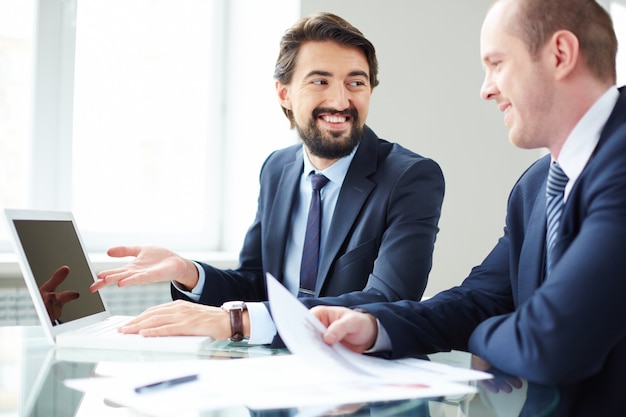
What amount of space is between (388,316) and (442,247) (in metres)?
2.85

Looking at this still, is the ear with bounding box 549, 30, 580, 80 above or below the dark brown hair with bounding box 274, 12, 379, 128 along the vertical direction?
below

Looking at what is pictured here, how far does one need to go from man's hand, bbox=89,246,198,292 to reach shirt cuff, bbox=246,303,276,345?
15.5 inches

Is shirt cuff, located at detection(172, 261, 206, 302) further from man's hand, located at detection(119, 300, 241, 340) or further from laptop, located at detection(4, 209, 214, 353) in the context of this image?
man's hand, located at detection(119, 300, 241, 340)

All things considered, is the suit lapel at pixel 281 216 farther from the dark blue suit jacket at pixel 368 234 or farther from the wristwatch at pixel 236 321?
the wristwatch at pixel 236 321

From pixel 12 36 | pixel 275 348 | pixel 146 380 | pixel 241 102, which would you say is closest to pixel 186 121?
pixel 241 102

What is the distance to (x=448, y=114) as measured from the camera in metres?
4.26

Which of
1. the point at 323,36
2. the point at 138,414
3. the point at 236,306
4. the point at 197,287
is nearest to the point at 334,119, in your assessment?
the point at 323,36

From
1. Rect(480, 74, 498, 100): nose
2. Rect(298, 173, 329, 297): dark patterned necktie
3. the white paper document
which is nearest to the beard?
Rect(298, 173, 329, 297): dark patterned necktie

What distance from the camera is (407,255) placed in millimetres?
2105

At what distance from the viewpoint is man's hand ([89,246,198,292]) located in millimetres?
1879

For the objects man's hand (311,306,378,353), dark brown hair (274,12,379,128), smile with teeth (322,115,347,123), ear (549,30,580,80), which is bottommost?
man's hand (311,306,378,353)

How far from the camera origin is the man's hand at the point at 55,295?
162cm

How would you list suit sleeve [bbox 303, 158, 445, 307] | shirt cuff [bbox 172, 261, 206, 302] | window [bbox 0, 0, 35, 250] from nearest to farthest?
suit sleeve [bbox 303, 158, 445, 307]
shirt cuff [bbox 172, 261, 206, 302]
window [bbox 0, 0, 35, 250]

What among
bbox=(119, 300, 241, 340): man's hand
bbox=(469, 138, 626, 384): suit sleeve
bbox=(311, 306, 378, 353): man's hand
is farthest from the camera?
bbox=(119, 300, 241, 340): man's hand
